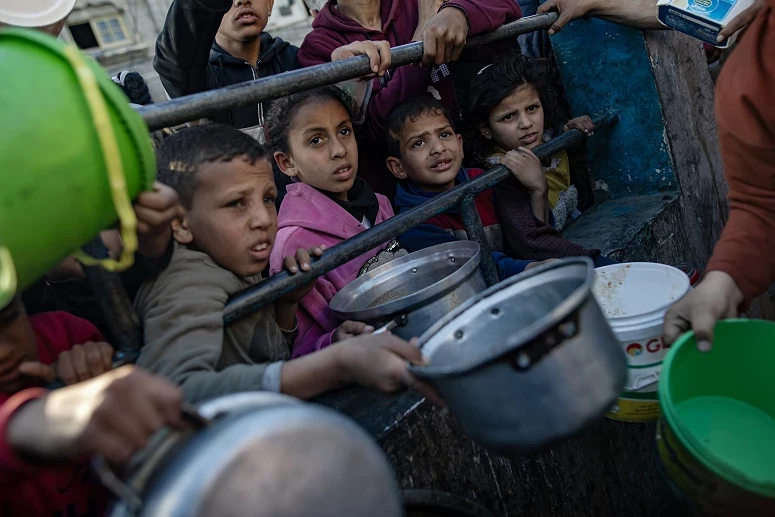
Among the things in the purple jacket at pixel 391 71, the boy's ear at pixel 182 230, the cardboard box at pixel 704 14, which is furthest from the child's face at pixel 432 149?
the boy's ear at pixel 182 230

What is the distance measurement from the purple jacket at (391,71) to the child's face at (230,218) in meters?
1.33

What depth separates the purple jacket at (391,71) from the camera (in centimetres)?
288

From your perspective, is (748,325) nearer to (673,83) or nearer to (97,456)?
(97,456)

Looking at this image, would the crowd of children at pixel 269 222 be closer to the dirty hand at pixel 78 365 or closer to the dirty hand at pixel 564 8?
the dirty hand at pixel 78 365

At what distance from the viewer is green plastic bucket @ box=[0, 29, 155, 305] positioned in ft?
2.97

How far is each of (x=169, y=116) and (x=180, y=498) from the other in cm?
91

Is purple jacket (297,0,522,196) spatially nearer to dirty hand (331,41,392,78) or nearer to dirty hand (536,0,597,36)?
dirty hand (536,0,597,36)

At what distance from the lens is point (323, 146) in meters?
2.44

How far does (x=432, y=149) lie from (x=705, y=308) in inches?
59.1

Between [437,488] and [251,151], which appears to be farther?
A: [251,151]

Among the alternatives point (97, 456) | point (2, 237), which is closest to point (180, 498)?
point (97, 456)

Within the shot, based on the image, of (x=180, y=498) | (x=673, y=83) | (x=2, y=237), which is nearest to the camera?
(x=180, y=498)

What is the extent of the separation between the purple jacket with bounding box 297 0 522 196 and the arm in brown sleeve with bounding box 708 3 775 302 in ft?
4.55

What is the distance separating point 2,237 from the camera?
0.92m
